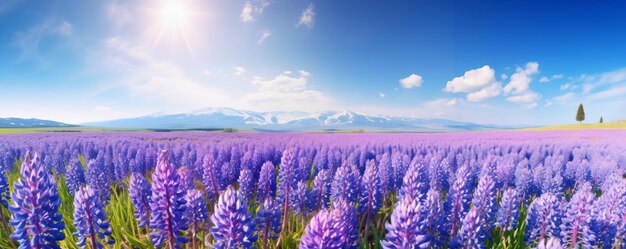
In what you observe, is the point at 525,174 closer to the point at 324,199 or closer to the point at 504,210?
the point at 504,210

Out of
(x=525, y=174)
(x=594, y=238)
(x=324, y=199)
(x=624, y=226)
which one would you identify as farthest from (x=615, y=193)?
(x=324, y=199)

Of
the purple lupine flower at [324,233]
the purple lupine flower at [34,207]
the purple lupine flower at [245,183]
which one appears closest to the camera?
the purple lupine flower at [324,233]

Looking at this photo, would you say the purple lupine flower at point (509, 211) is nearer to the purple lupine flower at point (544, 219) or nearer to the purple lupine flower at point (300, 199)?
the purple lupine flower at point (544, 219)

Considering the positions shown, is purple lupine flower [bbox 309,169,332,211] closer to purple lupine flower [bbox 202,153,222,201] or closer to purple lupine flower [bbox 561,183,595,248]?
purple lupine flower [bbox 202,153,222,201]

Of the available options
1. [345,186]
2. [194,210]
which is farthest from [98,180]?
[345,186]

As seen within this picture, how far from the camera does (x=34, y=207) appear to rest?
2652 mm

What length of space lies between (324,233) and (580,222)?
11.9ft

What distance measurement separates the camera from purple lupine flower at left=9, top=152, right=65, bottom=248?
Result: 103 inches

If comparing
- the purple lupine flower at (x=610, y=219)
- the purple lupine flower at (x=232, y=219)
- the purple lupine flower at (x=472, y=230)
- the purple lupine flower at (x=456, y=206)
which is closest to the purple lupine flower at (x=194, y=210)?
the purple lupine flower at (x=232, y=219)

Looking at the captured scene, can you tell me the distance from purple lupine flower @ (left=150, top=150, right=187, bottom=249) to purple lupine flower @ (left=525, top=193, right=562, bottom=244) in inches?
179

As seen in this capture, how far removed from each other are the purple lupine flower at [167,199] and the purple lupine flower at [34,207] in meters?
0.87

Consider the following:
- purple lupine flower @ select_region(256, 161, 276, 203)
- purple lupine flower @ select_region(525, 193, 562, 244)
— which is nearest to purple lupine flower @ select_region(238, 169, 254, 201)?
purple lupine flower @ select_region(256, 161, 276, 203)

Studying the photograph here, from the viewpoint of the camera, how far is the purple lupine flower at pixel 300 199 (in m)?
5.39

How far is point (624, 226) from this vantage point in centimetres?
383
